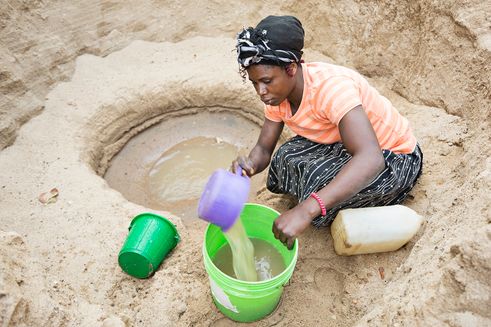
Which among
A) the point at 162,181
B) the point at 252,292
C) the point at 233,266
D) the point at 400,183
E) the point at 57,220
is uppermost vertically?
the point at 400,183

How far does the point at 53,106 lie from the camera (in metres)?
3.08

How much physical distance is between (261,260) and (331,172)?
1.90ft

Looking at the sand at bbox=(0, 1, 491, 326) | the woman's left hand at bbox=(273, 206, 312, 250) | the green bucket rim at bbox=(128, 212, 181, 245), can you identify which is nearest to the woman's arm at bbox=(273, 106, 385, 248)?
the woman's left hand at bbox=(273, 206, 312, 250)

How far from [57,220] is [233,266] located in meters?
1.14

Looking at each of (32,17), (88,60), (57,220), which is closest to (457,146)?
(57,220)

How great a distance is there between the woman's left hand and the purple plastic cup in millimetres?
238

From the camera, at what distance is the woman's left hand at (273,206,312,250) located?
5.18ft

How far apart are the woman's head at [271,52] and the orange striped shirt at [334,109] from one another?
16cm

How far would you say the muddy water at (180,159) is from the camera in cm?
288

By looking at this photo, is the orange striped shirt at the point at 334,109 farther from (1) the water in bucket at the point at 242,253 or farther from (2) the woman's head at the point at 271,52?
(1) the water in bucket at the point at 242,253

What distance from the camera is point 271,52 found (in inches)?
65.3

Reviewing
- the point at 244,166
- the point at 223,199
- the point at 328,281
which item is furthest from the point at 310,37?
the point at 223,199

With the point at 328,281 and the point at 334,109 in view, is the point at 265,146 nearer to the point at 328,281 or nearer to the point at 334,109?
the point at 334,109

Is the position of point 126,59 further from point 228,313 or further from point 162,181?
point 228,313
